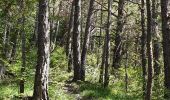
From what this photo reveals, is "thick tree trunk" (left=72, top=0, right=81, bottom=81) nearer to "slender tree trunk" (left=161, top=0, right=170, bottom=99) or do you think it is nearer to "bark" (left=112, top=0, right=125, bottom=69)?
"slender tree trunk" (left=161, top=0, right=170, bottom=99)

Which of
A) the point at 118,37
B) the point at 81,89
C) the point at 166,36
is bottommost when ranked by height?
the point at 81,89

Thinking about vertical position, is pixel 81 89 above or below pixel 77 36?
below

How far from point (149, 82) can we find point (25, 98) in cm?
420

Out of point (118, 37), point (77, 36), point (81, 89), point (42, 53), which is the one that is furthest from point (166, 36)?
point (118, 37)

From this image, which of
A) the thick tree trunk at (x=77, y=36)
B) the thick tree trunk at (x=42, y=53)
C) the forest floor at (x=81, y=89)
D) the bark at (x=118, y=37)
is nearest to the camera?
the thick tree trunk at (x=42, y=53)

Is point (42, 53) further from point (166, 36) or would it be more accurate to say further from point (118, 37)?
point (118, 37)

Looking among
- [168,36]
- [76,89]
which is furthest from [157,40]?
[76,89]

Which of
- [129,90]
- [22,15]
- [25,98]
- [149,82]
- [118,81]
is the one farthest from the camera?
[118,81]

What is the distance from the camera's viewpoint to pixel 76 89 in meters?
16.7

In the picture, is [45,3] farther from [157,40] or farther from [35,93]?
[157,40]

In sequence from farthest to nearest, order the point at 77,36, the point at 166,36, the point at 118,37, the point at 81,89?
the point at 118,37, the point at 77,36, the point at 81,89, the point at 166,36

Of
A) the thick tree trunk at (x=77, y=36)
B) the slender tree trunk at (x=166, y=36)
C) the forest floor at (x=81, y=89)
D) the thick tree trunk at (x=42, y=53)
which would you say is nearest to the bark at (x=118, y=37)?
the forest floor at (x=81, y=89)

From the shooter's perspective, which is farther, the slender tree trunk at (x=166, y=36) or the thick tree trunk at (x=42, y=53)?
the slender tree trunk at (x=166, y=36)

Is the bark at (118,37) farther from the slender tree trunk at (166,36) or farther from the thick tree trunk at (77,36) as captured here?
the slender tree trunk at (166,36)
